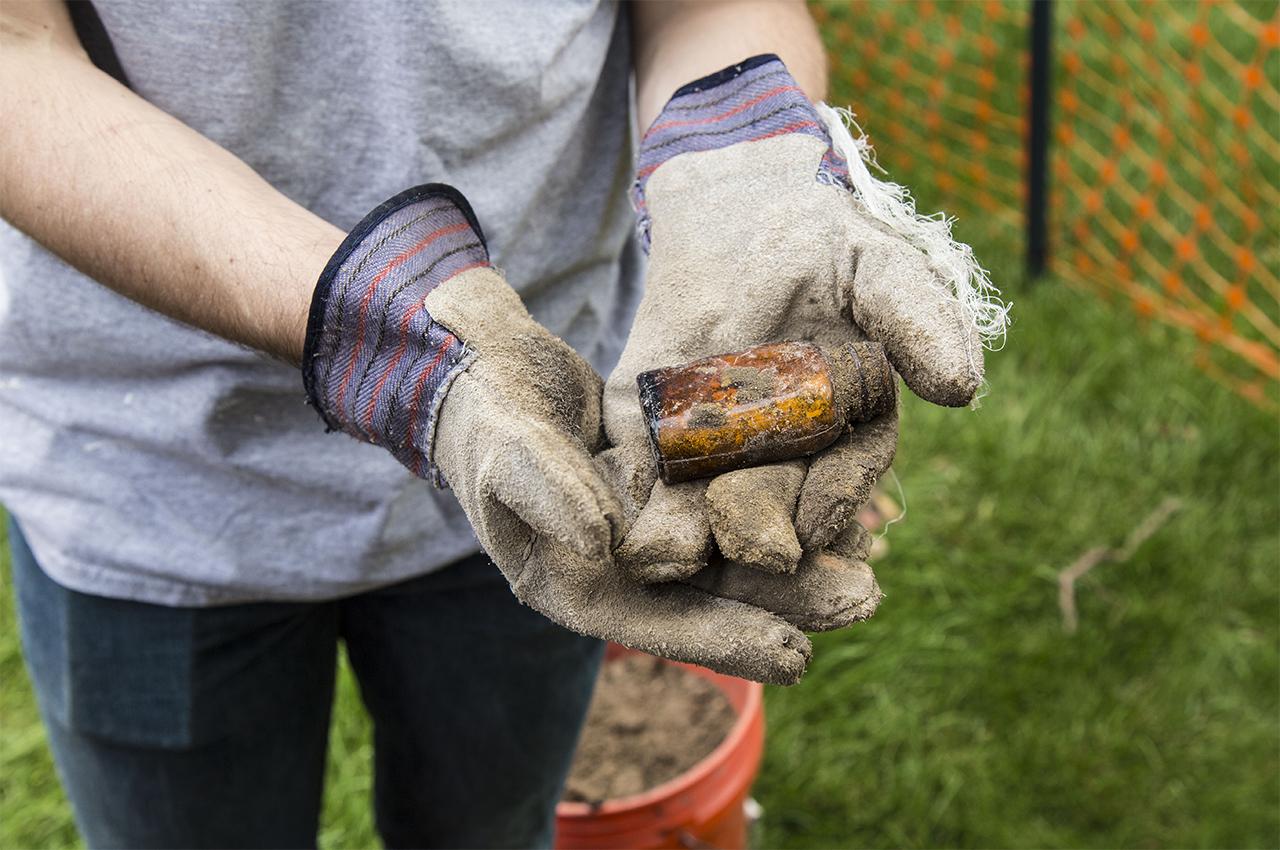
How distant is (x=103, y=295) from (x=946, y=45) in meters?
4.56

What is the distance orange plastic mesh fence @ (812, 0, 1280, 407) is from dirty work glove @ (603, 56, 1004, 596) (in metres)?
2.83

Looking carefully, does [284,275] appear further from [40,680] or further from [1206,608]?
[1206,608]

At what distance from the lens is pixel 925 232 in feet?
4.53

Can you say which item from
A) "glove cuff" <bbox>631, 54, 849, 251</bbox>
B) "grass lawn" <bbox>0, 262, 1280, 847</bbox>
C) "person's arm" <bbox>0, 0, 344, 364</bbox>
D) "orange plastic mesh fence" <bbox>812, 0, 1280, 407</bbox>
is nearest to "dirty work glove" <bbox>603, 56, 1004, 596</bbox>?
"glove cuff" <bbox>631, 54, 849, 251</bbox>

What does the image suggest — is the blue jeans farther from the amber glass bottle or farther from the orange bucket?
the amber glass bottle

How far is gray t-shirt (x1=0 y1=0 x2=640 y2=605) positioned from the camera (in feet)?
4.82

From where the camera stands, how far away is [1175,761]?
2865 mm

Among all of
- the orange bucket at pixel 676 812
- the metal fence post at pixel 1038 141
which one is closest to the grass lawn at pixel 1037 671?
the orange bucket at pixel 676 812

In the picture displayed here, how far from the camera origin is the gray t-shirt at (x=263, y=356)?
1.47m

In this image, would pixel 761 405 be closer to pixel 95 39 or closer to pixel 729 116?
pixel 729 116

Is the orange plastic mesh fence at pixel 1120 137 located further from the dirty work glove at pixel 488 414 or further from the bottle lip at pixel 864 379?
the dirty work glove at pixel 488 414

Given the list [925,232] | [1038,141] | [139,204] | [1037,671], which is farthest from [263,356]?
[1038,141]

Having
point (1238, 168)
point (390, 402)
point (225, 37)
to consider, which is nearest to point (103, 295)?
point (225, 37)

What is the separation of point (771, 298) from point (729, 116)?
275 mm
